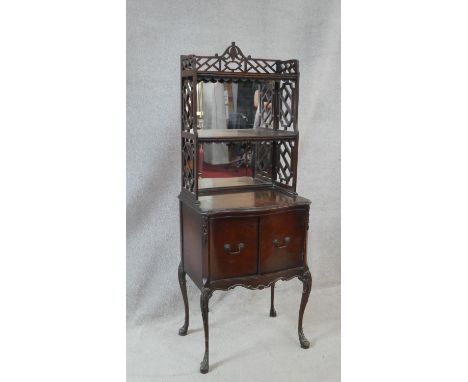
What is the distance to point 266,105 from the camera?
2.74 meters

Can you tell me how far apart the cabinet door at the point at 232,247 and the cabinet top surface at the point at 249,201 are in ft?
0.19

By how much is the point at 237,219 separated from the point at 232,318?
36.8 inches

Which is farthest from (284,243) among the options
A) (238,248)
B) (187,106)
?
(187,106)

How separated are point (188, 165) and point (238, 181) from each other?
35 centimetres

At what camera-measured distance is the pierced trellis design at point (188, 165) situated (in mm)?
2484

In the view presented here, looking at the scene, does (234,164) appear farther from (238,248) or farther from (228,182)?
(238,248)

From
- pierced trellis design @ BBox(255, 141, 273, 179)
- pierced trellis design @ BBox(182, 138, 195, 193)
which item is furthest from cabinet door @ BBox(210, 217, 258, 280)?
pierced trellis design @ BBox(255, 141, 273, 179)

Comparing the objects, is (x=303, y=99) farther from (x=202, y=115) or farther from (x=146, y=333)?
(x=146, y=333)

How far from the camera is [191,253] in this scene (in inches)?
101

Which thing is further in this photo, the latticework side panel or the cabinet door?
the latticework side panel

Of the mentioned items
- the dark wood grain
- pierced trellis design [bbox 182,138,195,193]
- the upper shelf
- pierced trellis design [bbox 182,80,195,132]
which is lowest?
the dark wood grain

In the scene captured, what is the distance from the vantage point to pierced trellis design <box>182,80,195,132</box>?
2.45 metres

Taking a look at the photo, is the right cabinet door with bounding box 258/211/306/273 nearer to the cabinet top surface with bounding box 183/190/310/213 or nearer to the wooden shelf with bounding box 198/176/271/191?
the cabinet top surface with bounding box 183/190/310/213

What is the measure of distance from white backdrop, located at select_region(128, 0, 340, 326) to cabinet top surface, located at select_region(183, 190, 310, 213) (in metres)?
0.45
